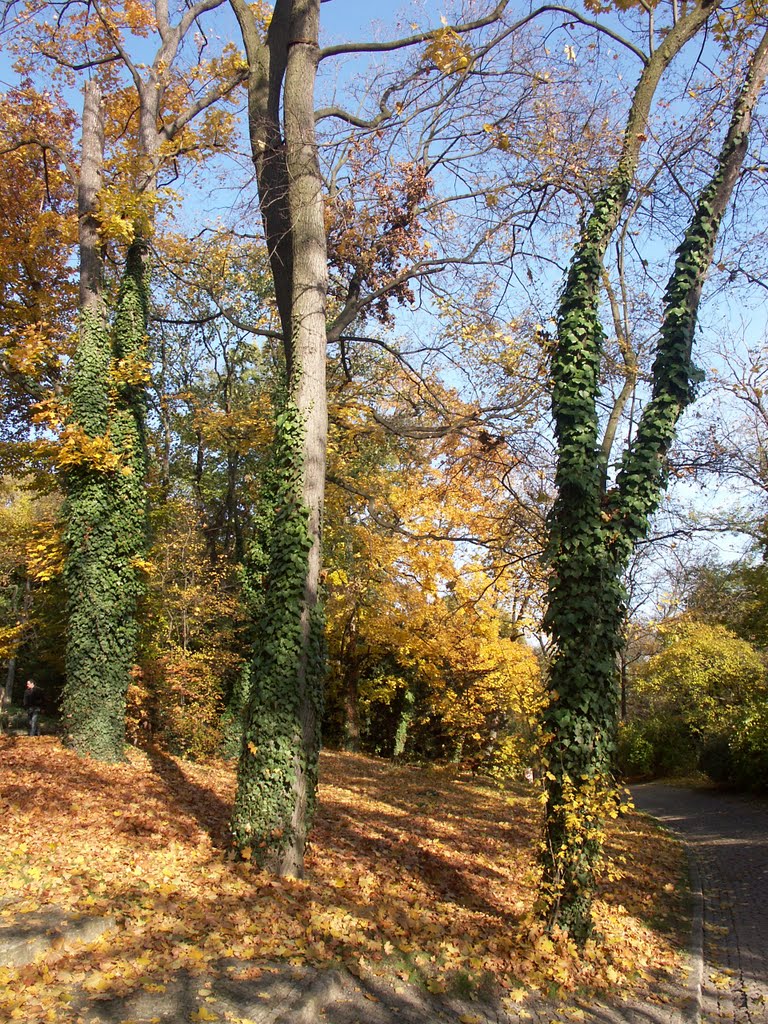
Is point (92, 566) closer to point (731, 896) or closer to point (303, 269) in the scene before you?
point (303, 269)

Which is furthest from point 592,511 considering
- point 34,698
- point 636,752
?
point 34,698

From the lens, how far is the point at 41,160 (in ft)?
52.6

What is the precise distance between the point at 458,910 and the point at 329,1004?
2623 mm

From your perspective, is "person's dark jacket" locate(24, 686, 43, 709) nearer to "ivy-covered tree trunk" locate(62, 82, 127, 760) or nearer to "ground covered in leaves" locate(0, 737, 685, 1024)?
"ivy-covered tree trunk" locate(62, 82, 127, 760)

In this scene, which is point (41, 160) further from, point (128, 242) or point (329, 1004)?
point (329, 1004)

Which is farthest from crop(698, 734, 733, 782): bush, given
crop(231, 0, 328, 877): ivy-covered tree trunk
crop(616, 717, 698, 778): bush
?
crop(231, 0, 328, 877): ivy-covered tree trunk

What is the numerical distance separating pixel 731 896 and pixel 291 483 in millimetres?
7684

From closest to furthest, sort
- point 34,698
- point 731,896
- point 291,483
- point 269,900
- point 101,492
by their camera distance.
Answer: point 269,900 < point 291,483 < point 731,896 < point 101,492 < point 34,698

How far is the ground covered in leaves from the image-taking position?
15.4 feet

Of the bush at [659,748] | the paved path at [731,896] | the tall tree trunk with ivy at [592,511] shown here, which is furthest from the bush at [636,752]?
the tall tree trunk with ivy at [592,511]

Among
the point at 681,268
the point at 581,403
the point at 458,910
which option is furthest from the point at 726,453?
the point at 458,910

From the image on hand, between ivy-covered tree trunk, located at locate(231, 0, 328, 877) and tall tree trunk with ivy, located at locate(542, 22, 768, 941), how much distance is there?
2.31 metres

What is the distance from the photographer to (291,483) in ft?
24.6

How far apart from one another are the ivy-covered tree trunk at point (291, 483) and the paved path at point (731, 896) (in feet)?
12.5
